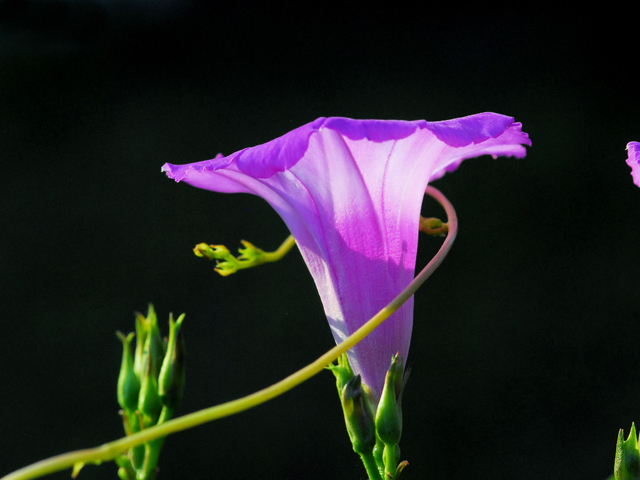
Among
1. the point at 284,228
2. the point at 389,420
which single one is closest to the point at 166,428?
the point at 389,420

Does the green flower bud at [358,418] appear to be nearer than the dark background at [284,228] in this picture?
Yes

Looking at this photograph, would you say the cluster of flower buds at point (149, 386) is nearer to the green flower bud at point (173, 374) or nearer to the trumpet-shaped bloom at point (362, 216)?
the green flower bud at point (173, 374)

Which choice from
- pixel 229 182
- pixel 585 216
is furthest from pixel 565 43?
pixel 229 182

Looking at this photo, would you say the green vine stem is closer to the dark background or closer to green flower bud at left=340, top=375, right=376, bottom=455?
green flower bud at left=340, top=375, right=376, bottom=455

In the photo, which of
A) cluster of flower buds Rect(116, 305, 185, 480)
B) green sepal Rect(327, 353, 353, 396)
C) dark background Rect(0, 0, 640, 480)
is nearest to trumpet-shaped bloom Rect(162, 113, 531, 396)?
green sepal Rect(327, 353, 353, 396)

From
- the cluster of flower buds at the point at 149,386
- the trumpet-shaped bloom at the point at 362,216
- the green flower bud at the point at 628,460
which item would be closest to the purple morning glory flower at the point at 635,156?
the trumpet-shaped bloom at the point at 362,216

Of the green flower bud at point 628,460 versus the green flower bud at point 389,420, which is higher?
the green flower bud at point 389,420

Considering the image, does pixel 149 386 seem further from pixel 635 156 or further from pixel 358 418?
pixel 635 156

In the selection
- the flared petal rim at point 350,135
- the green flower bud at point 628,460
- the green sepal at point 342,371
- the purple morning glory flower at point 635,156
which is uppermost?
the flared petal rim at point 350,135

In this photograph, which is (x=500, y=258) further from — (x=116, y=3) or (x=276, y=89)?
(x=116, y=3)
